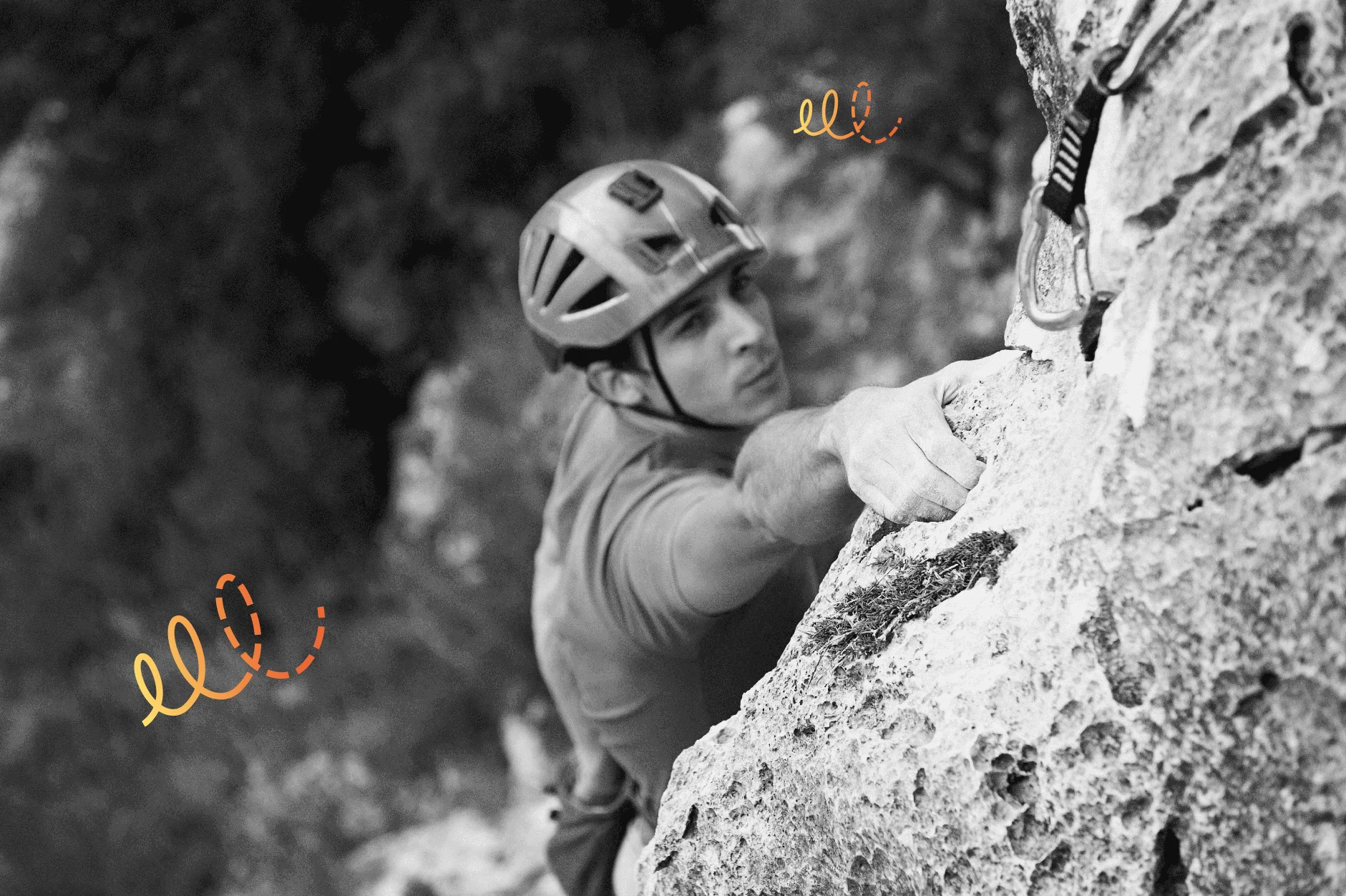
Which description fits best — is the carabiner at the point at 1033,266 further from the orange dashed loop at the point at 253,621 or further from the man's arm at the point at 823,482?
the orange dashed loop at the point at 253,621

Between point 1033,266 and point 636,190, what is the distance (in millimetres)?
910

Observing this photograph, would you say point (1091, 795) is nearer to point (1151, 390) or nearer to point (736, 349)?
point (1151, 390)

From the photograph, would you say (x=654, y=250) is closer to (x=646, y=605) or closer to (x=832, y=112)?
(x=646, y=605)

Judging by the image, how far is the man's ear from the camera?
2.00 meters

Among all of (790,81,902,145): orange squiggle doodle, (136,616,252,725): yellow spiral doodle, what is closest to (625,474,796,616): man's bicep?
(136,616,252,725): yellow spiral doodle

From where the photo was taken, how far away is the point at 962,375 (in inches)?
52.8

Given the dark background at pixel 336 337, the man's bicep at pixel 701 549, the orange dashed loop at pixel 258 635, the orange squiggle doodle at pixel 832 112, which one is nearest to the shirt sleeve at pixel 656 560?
the man's bicep at pixel 701 549

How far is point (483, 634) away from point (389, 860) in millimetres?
1105

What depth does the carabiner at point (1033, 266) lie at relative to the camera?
1107 mm

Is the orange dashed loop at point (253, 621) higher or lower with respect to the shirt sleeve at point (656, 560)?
higher

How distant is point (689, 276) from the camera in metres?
1.87

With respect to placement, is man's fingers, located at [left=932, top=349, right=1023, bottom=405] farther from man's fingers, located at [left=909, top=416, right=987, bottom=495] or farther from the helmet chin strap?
the helmet chin strap

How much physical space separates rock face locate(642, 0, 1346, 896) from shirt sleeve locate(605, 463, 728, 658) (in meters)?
0.45

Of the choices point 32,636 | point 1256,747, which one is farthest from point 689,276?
point 32,636
